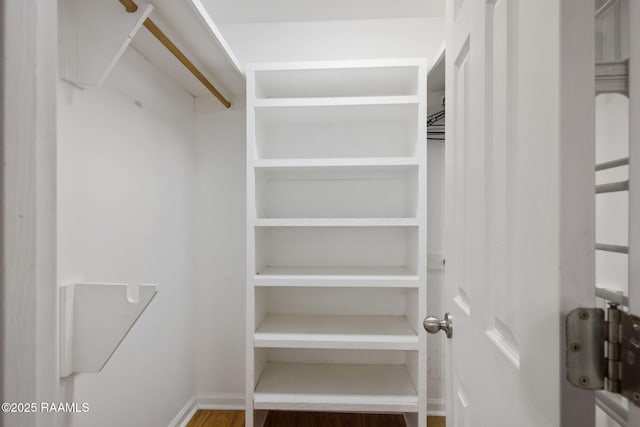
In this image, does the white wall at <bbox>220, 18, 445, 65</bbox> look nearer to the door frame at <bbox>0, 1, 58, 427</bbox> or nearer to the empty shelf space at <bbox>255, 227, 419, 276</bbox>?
the empty shelf space at <bbox>255, 227, 419, 276</bbox>

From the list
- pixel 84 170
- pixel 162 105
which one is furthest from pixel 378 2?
pixel 84 170

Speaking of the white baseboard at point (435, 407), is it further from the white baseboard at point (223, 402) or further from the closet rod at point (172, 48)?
the closet rod at point (172, 48)

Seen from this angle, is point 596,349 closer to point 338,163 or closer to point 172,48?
point 338,163

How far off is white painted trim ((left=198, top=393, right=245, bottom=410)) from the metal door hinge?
194 cm

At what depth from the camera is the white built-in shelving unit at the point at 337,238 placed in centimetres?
→ 146

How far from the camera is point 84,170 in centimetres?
105

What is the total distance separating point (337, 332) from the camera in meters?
1.54

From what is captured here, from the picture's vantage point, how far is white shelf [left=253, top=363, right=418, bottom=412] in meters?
1.44

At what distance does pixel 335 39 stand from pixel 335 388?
1933 mm

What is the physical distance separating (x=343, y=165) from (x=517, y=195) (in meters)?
1.03

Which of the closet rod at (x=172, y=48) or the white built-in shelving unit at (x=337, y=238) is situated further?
the white built-in shelving unit at (x=337, y=238)

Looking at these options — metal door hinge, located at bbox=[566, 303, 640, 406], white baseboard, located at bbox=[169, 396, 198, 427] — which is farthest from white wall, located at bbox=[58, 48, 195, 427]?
metal door hinge, located at bbox=[566, 303, 640, 406]

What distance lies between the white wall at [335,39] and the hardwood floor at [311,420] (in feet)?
6.83

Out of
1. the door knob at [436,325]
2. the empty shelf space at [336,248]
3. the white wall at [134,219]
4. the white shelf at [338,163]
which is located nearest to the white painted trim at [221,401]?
the white wall at [134,219]
